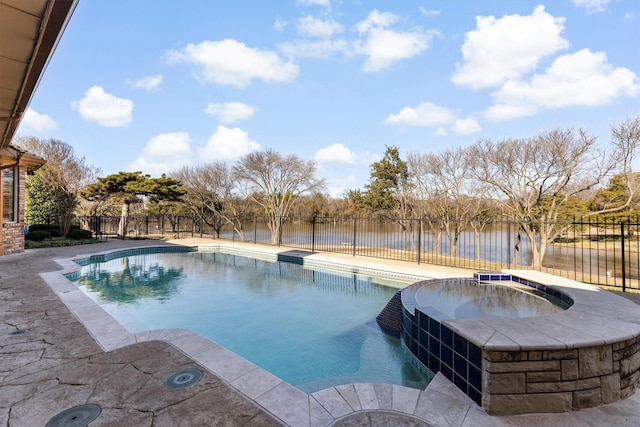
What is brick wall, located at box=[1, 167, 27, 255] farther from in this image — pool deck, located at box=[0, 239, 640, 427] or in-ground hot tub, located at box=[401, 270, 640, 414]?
in-ground hot tub, located at box=[401, 270, 640, 414]

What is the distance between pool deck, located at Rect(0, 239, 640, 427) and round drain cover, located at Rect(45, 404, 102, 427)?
43 millimetres

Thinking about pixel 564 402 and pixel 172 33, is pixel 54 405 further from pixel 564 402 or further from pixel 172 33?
pixel 172 33

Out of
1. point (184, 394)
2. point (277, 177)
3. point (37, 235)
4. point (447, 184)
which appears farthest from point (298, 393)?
point (447, 184)

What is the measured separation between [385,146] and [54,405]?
872 inches

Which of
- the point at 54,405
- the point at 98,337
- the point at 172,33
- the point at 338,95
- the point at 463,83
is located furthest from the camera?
the point at 338,95

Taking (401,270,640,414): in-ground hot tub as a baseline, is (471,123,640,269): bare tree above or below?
above

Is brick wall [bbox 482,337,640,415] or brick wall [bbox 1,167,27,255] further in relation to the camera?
brick wall [bbox 1,167,27,255]

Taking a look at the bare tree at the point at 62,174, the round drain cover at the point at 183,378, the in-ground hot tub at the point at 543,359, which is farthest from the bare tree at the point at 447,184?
the bare tree at the point at 62,174

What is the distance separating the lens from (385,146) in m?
22.3

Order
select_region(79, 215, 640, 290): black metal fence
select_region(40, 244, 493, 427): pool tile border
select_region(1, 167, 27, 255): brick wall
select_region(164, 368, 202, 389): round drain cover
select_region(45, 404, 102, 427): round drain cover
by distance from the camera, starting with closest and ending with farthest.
Answer: select_region(45, 404, 102, 427): round drain cover → select_region(40, 244, 493, 427): pool tile border → select_region(164, 368, 202, 389): round drain cover → select_region(79, 215, 640, 290): black metal fence → select_region(1, 167, 27, 255): brick wall

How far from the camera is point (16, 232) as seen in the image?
30.5 feet

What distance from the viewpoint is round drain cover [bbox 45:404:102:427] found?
191 centimetres

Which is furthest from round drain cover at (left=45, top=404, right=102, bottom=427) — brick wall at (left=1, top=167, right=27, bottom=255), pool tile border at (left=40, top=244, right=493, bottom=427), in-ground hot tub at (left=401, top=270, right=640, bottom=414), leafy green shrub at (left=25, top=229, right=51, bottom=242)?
leafy green shrub at (left=25, top=229, right=51, bottom=242)

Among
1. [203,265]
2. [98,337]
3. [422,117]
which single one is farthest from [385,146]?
[98,337]
